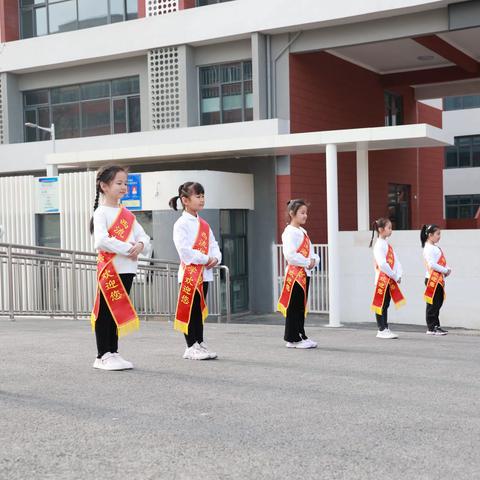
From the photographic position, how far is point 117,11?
23.3 m

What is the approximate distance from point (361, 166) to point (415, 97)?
12.8 m

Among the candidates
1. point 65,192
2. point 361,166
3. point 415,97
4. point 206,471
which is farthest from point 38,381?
point 415,97

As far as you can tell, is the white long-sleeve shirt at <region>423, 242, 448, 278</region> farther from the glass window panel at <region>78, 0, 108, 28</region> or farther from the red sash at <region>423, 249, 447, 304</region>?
the glass window panel at <region>78, 0, 108, 28</region>

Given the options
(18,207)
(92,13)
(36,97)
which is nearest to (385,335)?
(18,207)

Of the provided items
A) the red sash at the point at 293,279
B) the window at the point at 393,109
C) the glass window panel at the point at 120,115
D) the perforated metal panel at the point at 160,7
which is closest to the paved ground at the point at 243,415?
the red sash at the point at 293,279

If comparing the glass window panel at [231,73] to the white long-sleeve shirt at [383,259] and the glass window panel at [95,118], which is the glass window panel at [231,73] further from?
the white long-sleeve shirt at [383,259]

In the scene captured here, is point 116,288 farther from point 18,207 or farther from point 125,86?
point 125,86

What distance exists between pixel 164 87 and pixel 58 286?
30.0 ft

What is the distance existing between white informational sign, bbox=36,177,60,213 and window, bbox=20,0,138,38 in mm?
6221

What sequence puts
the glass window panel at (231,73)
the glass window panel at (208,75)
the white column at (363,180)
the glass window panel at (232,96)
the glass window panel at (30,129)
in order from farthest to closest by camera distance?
the glass window panel at (30,129), the glass window panel at (208,75), the glass window panel at (231,73), the glass window panel at (232,96), the white column at (363,180)

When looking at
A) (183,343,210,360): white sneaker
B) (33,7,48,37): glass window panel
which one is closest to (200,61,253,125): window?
(33,7,48,37): glass window panel

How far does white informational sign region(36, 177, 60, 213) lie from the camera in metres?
19.5

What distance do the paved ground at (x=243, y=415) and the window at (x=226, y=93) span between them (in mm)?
13314

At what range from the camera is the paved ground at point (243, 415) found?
422cm
